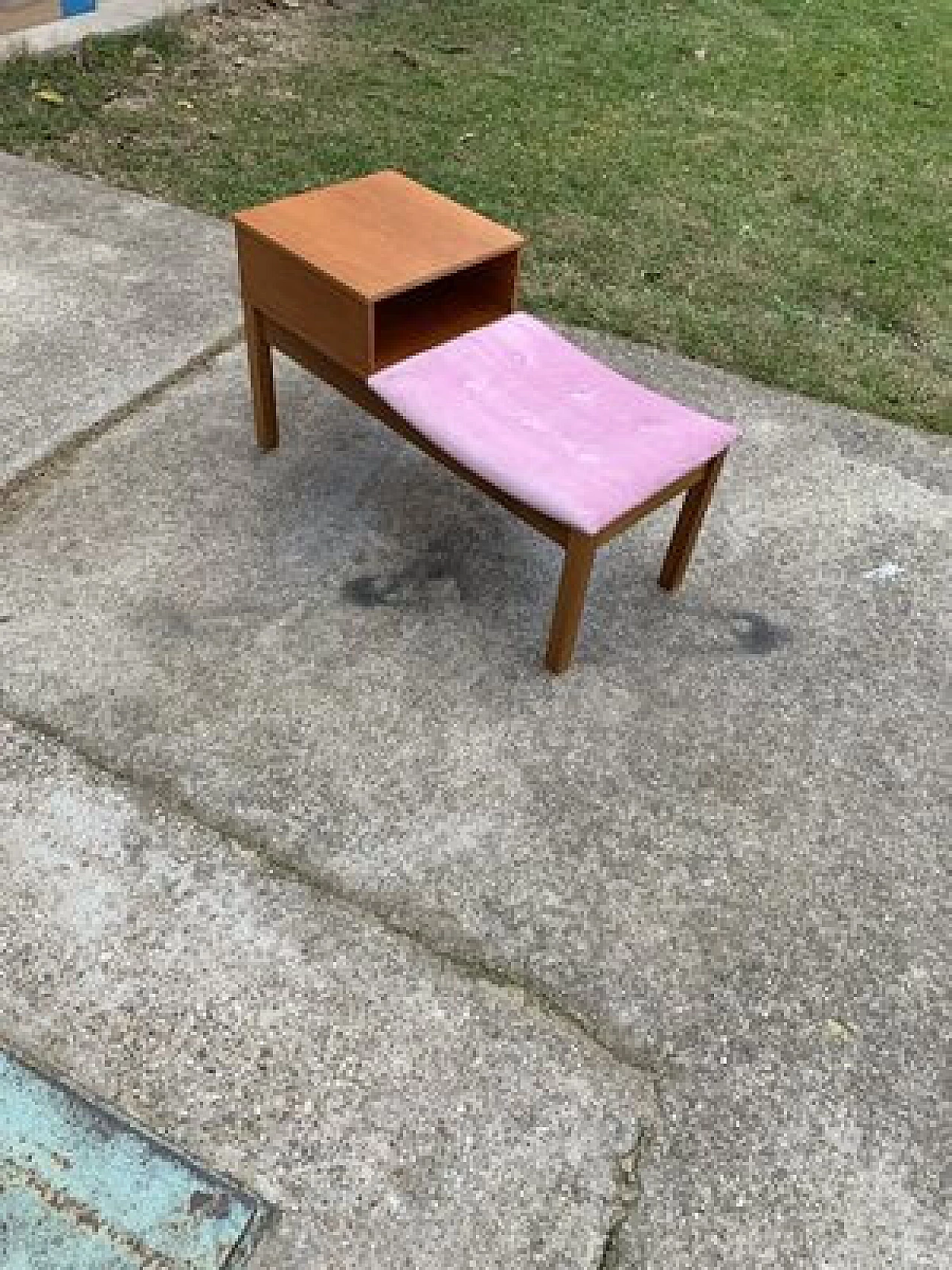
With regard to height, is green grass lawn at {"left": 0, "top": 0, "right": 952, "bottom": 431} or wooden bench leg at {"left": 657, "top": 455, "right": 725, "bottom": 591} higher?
wooden bench leg at {"left": 657, "top": 455, "right": 725, "bottom": 591}

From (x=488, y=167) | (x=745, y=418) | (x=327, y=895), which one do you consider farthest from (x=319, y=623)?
(x=488, y=167)

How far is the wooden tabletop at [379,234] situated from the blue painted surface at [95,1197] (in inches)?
65.5

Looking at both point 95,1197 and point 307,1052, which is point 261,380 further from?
point 95,1197

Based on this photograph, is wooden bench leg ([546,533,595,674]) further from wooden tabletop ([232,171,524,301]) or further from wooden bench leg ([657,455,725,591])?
wooden tabletop ([232,171,524,301])

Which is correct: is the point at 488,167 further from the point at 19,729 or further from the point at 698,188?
the point at 19,729

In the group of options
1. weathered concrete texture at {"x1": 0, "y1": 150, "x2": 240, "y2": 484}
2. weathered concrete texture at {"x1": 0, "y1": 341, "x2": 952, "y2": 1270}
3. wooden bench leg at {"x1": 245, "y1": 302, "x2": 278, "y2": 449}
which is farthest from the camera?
weathered concrete texture at {"x1": 0, "y1": 150, "x2": 240, "y2": 484}

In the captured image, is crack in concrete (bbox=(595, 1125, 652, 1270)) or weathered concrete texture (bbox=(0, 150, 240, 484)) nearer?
crack in concrete (bbox=(595, 1125, 652, 1270))

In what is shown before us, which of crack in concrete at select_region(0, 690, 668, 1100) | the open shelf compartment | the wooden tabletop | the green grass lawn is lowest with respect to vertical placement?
the green grass lawn

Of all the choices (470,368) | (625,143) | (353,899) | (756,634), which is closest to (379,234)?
(470,368)

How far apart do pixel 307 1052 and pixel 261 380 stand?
1.80 m

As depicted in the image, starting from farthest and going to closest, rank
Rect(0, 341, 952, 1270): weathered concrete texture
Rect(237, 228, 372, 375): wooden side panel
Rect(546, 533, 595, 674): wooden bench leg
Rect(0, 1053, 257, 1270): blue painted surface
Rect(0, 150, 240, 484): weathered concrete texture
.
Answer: Rect(0, 150, 240, 484): weathered concrete texture → Rect(237, 228, 372, 375): wooden side panel → Rect(546, 533, 595, 674): wooden bench leg → Rect(0, 341, 952, 1270): weathered concrete texture → Rect(0, 1053, 257, 1270): blue painted surface

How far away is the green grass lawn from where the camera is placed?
158 inches

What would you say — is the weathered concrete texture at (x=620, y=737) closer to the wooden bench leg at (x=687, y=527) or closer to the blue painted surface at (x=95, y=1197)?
the wooden bench leg at (x=687, y=527)

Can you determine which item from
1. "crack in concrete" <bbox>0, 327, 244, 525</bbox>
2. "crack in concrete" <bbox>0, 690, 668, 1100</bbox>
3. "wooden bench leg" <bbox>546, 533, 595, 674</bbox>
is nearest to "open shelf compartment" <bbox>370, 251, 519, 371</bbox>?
"wooden bench leg" <bbox>546, 533, 595, 674</bbox>
